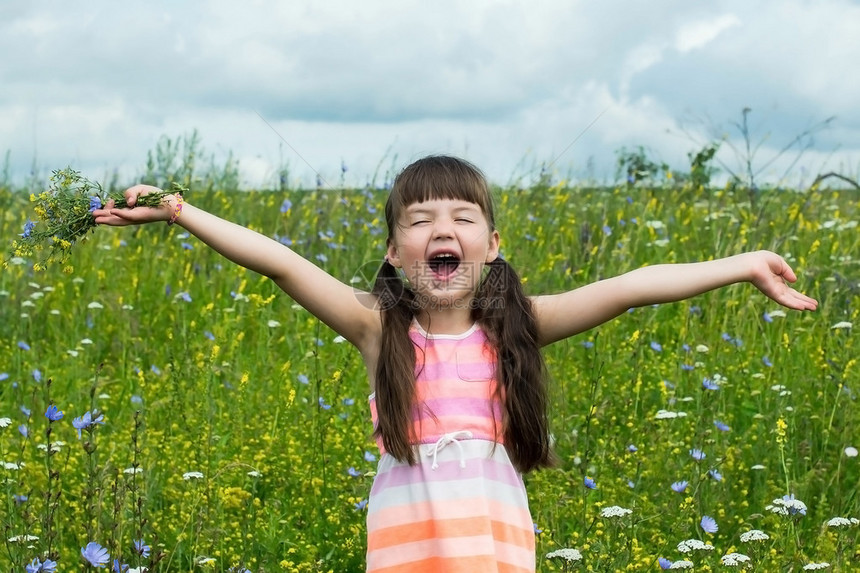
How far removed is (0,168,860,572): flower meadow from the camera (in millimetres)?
3240

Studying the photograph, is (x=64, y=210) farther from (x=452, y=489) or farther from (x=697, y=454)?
(x=697, y=454)

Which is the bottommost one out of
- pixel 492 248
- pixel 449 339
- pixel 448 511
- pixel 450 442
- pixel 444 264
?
pixel 448 511

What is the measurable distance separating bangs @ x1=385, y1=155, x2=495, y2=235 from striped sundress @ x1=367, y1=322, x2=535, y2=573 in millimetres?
344

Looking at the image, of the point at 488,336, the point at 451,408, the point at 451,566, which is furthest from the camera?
the point at 488,336

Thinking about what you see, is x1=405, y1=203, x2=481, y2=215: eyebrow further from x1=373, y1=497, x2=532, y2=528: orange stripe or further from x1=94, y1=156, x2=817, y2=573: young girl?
x1=373, y1=497, x2=532, y2=528: orange stripe

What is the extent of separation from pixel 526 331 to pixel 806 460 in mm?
2003

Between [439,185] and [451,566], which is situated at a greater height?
[439,185]

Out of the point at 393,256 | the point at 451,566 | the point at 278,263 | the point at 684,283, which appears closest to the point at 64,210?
the point at 278,263

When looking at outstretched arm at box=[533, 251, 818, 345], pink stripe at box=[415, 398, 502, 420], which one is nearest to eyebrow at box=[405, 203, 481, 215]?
outstretched arm at box=[533, 251, 818, 345]

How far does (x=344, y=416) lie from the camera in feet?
13.2

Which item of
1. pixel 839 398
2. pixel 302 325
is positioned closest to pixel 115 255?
pixel 302 325

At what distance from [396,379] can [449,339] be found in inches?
7.0

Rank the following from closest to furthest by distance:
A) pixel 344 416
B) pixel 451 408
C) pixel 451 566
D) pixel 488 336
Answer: pixel 451 566
pixel 451 408
pixel 488 336
pixel 344 416

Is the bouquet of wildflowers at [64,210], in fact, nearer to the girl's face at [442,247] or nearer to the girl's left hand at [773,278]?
the girl's face at [442,247]
